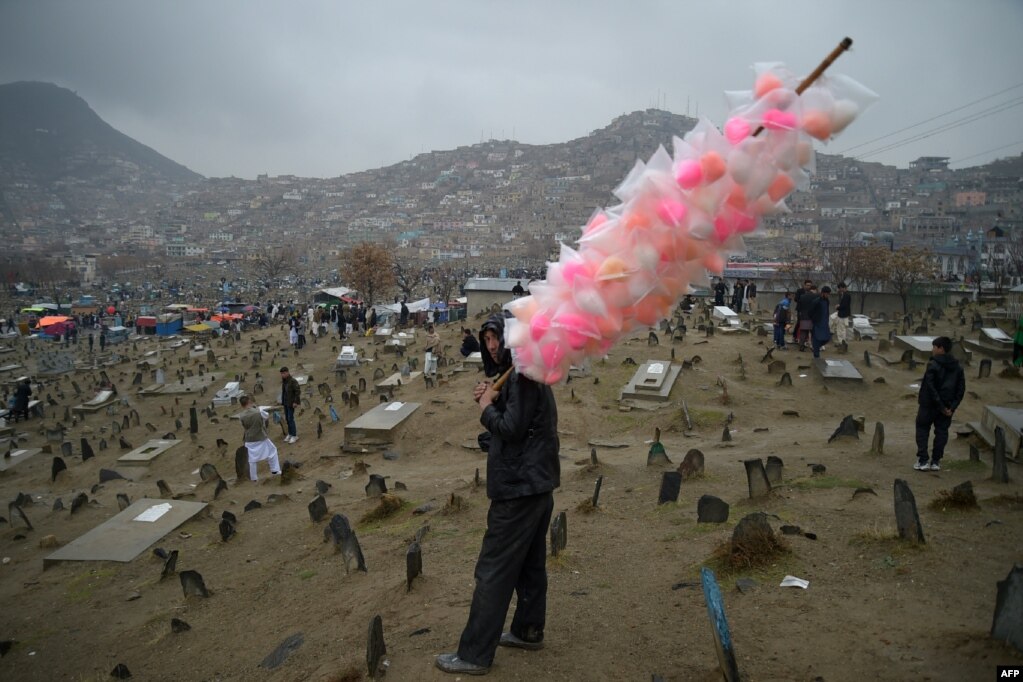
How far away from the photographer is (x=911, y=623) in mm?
3525

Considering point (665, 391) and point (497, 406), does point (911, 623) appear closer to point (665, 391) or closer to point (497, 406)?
point (497, 406)

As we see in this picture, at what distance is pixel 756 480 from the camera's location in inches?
236

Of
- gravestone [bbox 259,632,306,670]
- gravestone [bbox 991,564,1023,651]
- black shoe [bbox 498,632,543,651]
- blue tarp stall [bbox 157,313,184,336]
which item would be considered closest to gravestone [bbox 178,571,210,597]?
gravestone [bbox 259,632,306,670]

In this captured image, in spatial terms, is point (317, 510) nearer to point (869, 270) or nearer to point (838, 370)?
point (838, 370)

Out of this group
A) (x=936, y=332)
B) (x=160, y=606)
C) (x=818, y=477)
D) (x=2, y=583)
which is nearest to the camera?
(x=160, y=606)

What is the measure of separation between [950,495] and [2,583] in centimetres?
943

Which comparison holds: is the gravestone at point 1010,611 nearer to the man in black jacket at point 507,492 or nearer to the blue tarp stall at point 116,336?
the man in black jacket at point 507,492

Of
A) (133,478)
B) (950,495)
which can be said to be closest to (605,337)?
(950,495)

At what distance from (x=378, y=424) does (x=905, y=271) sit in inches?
913

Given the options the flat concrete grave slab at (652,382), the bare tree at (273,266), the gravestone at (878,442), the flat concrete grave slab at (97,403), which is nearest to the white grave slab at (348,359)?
the flat concrete grave slab at (97,403)

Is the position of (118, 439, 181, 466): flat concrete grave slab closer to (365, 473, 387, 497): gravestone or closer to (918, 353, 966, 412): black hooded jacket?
(365, 473, 387, 497): gravestone

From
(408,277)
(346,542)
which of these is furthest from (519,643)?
(408,277)

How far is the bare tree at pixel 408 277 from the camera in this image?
45781 millimetres

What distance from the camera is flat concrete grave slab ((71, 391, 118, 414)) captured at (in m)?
19.4
